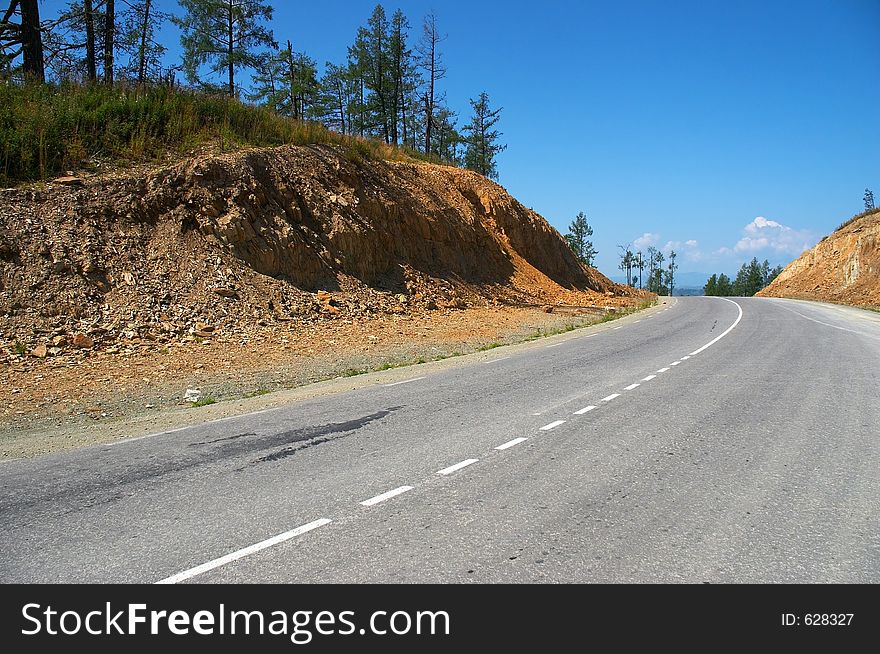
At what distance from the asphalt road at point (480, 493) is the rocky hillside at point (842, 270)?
40.6 m

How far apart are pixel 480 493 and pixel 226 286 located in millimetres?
13937

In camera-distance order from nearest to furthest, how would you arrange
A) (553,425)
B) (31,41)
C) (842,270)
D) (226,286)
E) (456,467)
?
(456,467) → (553,425) → (226,286) → (31,41) → (842,270)

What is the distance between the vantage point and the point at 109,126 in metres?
19.0

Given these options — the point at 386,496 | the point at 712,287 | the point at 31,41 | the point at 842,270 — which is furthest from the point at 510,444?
the point at 712,287

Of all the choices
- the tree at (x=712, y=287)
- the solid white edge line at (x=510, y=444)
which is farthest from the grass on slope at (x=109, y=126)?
the tree at (x=712, y=287)

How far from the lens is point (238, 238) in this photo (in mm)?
19203

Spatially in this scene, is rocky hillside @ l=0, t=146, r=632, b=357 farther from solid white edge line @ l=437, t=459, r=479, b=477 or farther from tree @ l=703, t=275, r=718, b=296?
tree @ l=703, t=275, r=718, b=296

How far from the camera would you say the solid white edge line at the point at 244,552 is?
3.83m

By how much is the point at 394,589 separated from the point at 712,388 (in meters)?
8.10

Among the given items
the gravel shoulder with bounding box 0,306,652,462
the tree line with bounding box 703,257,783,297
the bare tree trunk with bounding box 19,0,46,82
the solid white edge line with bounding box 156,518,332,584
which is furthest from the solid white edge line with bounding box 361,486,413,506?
the tree line with bounding box 703,257,783,297

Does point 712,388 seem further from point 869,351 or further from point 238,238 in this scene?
point 238,238

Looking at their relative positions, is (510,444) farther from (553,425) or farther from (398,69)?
(398,69)

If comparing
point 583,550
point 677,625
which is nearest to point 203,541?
point 583,550

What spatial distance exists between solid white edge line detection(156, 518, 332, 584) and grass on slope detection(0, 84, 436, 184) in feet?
52.5
